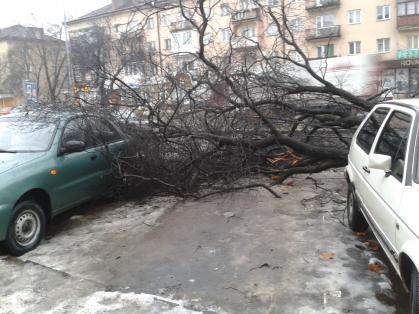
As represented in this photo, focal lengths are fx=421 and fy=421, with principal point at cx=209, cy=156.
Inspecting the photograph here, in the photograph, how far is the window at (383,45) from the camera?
37.7m

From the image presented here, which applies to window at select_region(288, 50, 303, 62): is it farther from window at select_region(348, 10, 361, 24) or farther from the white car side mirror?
window at select_region(348, 10, 361, 24)

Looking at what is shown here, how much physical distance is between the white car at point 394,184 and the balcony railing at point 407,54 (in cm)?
3332

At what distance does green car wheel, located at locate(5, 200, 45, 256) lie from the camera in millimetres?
4723

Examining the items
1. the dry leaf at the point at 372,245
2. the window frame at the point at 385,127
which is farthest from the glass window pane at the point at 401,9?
the window frame at the point at 385,127

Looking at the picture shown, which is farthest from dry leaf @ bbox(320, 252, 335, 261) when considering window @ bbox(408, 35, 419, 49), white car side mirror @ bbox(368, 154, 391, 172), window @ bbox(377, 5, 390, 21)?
window @ bbox(377, 5, 390, 21)

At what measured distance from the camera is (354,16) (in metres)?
39.0

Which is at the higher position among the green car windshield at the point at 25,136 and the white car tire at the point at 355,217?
the green car windshield at the point at 25,136

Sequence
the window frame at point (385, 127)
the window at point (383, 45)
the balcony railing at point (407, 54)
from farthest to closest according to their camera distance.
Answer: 1. the window at point (383, 45)
2. the balcony railing at point (407, 54)
3. the window frame at point (385, 127)

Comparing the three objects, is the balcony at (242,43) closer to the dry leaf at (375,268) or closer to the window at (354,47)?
the dry leaf at (375,268)

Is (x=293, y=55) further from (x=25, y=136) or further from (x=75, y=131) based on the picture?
(x=25, y=136)

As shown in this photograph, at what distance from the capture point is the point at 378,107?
4652 millimetres

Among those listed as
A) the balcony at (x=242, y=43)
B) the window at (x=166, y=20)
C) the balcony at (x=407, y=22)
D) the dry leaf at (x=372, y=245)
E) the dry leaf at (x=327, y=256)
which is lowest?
the dry leaf at (x=372, y=245)

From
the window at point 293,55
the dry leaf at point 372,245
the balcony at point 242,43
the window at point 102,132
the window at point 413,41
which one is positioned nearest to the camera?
the dry leaf at point 372,245

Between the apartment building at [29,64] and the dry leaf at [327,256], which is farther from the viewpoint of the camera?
the apartment building at [29,64]
